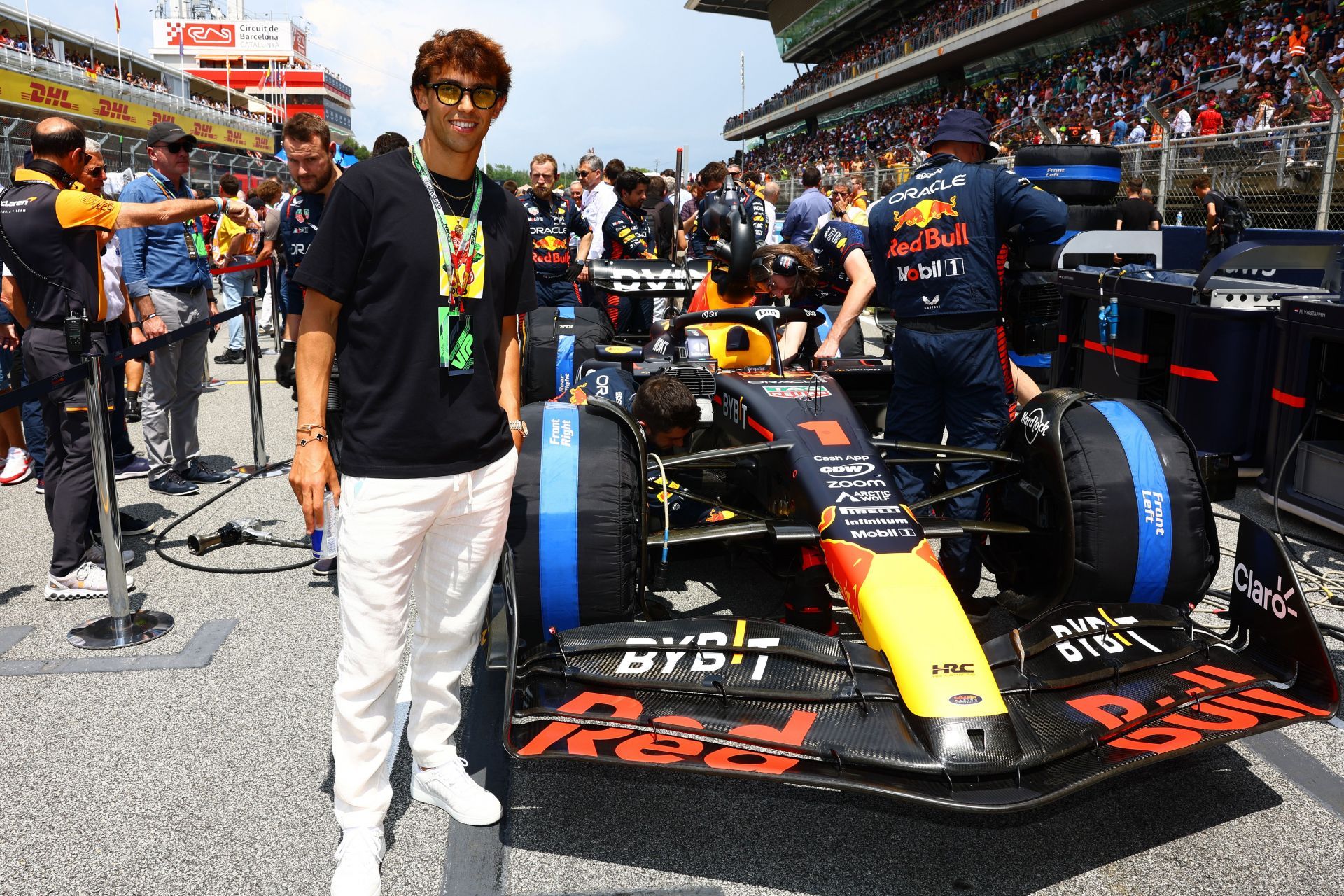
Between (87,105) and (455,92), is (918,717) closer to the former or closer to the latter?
(455,92)

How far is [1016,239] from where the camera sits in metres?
4.07

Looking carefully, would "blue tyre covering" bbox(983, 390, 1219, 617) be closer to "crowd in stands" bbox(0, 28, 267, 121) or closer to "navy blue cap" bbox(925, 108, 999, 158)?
"navy blue cap" bbox(925, 108, 999, 158)

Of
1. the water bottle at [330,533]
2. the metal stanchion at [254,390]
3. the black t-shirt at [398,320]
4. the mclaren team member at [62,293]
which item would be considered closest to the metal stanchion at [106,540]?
the mclaren team member at [62,293]

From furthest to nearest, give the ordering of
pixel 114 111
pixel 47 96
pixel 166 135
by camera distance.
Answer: pixel 114 111, pixel 47 96, pixel 166 135

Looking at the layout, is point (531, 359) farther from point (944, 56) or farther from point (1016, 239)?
point (944, 56)

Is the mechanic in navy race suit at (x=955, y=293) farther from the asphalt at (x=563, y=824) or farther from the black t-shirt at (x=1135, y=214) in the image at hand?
the black t-shirt at (x=1135, y=214)

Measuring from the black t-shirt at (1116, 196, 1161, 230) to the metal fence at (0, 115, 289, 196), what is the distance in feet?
41.2

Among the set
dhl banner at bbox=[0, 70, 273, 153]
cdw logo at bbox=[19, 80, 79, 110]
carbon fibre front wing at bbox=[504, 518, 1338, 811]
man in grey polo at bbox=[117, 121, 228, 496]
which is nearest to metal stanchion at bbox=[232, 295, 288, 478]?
man in grey polo at bbox=[117, 121, 228, 496]

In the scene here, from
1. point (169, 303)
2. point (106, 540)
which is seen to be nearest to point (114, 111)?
point (169, 303)

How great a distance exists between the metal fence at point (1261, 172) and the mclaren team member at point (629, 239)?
255 centimetres

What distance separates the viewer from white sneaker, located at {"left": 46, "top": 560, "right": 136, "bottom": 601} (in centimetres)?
433

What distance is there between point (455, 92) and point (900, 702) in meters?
1.76

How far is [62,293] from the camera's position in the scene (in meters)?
4.36

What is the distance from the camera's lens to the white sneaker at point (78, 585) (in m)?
4.33
